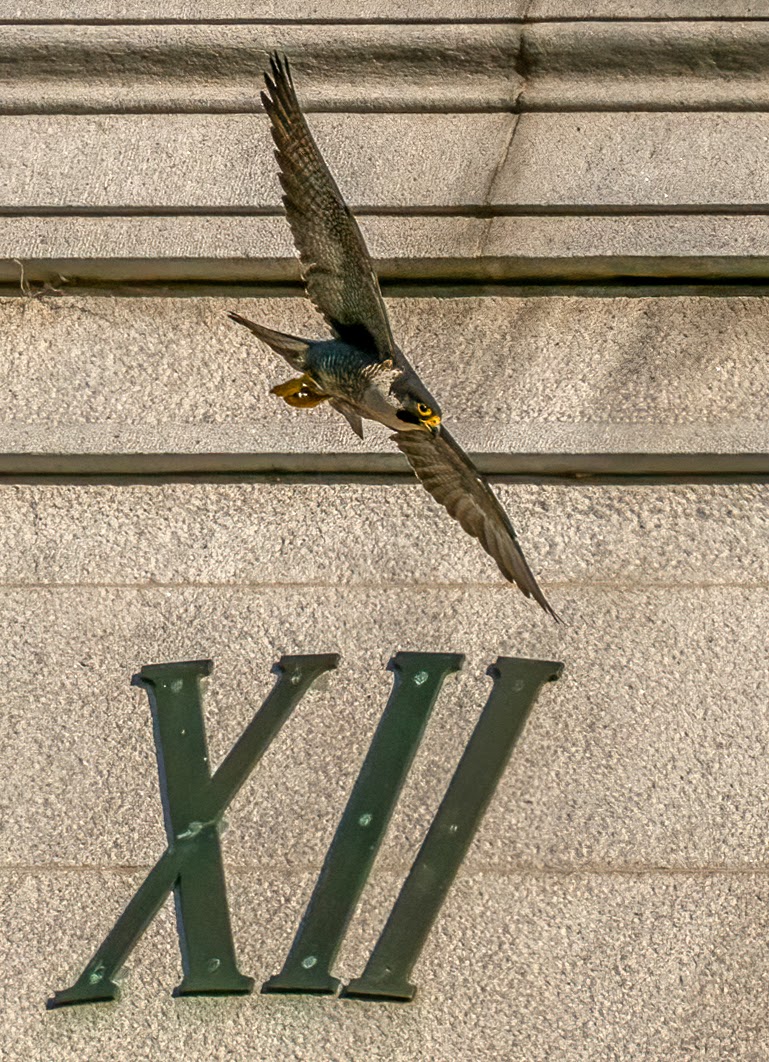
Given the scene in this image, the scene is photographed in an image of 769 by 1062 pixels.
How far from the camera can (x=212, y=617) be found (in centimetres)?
439

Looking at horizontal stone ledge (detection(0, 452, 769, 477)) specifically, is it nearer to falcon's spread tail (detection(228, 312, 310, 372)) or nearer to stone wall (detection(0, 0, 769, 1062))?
stone wall (detection(0, 0, 769, 1062))

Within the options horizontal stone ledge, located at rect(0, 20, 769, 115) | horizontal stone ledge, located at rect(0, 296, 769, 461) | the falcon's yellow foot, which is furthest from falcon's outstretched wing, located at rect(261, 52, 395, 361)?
horizontal stone ledge, located at rect(0, 20, 769, 115)

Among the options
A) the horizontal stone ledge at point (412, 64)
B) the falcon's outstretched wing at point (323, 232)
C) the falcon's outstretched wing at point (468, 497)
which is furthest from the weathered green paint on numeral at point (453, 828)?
the horizontal stone ledge at point (412, 64)

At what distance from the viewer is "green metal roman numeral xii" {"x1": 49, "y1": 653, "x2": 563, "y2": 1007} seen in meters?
4.03

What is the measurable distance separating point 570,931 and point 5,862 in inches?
51.9

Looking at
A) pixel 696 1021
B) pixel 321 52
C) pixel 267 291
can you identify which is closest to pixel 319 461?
pixel 267 291

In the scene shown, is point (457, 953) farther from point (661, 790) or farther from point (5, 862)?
point (5, 862)

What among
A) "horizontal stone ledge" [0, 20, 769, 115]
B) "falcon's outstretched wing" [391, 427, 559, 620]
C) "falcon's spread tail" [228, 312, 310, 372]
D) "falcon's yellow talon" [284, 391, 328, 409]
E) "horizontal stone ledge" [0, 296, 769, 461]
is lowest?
"falcon's outstretched wing" [391, 427, 559, 620]

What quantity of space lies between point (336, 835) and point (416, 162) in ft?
5.79

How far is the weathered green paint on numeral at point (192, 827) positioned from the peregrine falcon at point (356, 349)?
721 mm

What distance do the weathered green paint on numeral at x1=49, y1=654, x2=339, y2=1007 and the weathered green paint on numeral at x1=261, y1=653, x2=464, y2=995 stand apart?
142 mm

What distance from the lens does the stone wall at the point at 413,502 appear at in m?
4.06

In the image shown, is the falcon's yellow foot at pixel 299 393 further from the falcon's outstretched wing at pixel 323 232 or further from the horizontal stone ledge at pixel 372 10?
the horizontal stone ledge at pixel 372 10

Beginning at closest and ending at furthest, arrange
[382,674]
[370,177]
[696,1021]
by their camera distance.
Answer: [696,1021] < [382,674] < [370,177]
